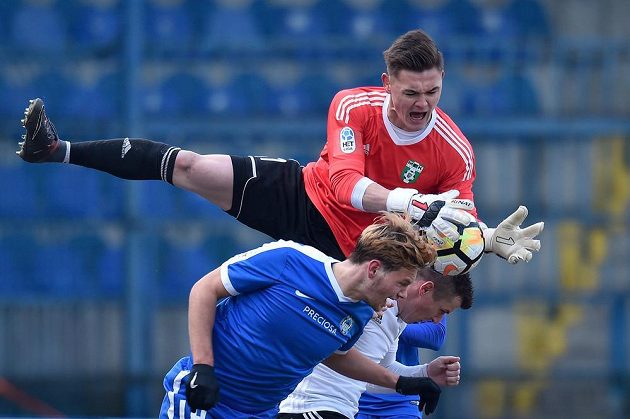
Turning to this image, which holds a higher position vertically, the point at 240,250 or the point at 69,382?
the point at 240,250

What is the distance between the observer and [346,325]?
15.3 feet

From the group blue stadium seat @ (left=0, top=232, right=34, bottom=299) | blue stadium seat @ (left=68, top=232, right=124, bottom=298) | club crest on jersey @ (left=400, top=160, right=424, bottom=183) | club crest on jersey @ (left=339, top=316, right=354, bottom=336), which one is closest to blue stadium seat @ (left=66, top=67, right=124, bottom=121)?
blue stadium seat @ (left=68, top=232, right=124, bottom=298)

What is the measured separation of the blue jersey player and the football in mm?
292

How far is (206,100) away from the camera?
9.32m

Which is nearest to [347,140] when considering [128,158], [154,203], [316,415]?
[128,158]

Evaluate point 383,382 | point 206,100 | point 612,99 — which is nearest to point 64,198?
point 206,100

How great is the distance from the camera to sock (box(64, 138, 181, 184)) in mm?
5203

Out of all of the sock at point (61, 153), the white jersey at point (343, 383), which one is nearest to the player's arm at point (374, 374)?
the white jersey at point (343, 383)

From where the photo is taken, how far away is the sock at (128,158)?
5203mm

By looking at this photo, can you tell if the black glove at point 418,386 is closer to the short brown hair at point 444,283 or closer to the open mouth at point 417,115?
the short brown hair at point 444,283

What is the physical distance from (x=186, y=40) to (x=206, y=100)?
1.52 feet

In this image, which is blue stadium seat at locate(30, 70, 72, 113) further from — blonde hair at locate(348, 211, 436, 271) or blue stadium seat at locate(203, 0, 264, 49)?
blonde hair at locate(348, 211, 436, 271)

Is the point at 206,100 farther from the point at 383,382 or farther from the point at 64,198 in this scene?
the point at 383,382

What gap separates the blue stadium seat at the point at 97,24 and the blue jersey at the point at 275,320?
5.03 meters
